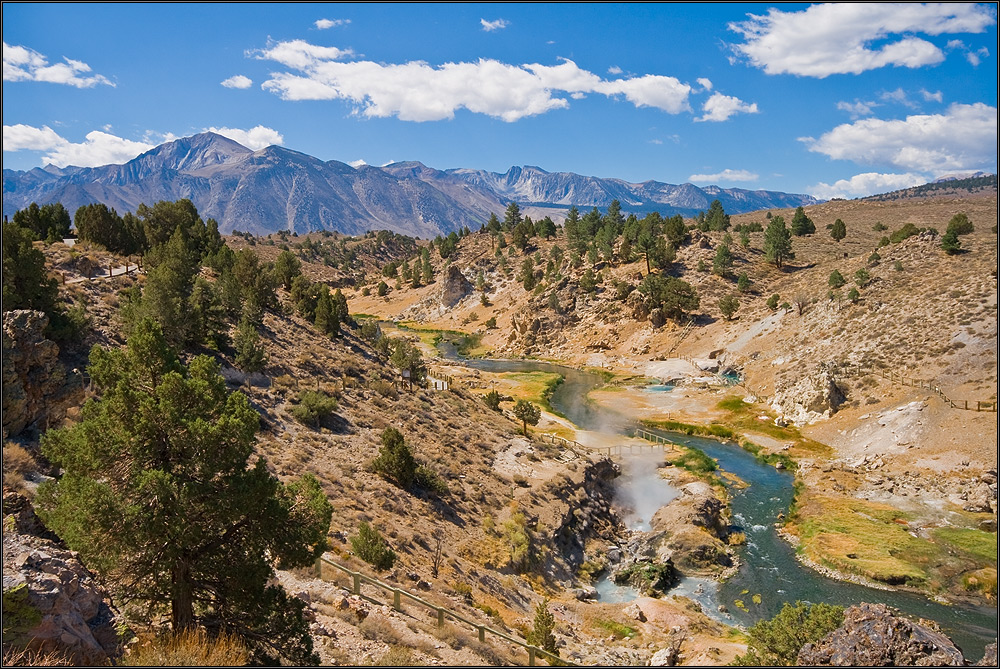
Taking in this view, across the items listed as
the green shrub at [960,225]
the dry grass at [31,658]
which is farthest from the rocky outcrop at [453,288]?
the dry grass at [31,658]

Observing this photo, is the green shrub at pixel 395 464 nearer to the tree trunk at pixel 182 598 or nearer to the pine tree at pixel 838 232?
the tree trunk at pixel 182 598

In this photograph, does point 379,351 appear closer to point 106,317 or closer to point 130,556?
point 106,317

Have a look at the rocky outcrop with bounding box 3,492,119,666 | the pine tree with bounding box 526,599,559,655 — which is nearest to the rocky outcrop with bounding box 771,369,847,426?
the pine tree with bounding box 526,599,559,655

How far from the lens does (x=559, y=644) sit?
20.2m

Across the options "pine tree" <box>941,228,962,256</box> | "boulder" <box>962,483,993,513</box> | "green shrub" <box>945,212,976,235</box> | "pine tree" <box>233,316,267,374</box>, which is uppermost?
"green shrub" <box>945,212,976,235</box>

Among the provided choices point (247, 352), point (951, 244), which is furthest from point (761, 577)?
point (951, 244)

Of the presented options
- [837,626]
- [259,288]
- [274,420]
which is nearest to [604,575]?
[837,626]

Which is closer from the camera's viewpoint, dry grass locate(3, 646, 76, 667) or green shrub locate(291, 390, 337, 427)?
dry grass locate(3, 646, 76, 667)

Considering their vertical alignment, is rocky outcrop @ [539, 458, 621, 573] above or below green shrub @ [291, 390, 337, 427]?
below

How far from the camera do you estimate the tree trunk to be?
11102 mm

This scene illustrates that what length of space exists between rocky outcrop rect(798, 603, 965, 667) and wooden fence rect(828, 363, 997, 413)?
125 feet

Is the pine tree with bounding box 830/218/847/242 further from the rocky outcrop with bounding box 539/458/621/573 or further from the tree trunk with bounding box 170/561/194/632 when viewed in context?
the tree trunk with bounding box 170/561/194/632

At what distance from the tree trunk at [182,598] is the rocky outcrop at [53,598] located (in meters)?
1.12

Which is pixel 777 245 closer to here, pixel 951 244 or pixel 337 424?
pixel 951 244
